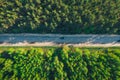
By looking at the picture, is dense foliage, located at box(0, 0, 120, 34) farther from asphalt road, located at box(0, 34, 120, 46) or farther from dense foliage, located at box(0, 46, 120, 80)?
dense foliage, located at box(0, 46, 120, 80)

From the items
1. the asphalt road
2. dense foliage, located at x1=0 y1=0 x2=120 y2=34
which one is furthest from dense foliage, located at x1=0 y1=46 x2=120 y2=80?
dense foliage, located at x1=0 y1=0 x2=120 y2=34

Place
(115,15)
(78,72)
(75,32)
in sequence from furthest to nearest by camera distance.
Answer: (75,32)
(115,15)
(78,72)

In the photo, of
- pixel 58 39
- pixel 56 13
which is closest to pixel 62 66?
pixel 58 39

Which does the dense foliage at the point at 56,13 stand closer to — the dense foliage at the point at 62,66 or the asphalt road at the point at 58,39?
the asphalt road at the point at 58,39

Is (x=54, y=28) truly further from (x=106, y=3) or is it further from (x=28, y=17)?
(x=106, y=3)

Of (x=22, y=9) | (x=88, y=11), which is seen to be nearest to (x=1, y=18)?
(x=22, y=9)

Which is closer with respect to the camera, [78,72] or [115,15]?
[78,72]

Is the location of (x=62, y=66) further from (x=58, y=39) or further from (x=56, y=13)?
(x=56, y=13)

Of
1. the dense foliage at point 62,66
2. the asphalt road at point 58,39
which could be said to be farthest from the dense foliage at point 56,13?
the dense foliage at point 62,66
